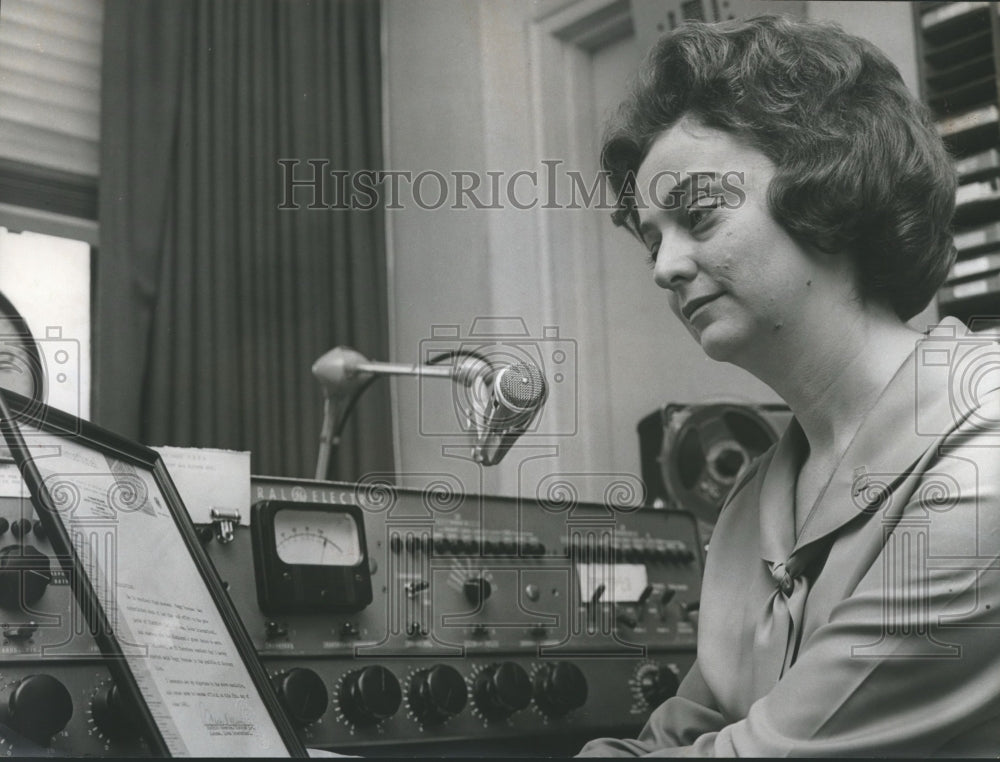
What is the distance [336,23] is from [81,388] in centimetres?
74

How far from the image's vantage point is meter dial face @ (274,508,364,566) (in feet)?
4.41

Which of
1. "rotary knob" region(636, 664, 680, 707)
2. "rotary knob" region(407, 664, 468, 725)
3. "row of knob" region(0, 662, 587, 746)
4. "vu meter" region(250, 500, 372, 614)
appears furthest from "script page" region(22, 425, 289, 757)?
"rotary knob" region(636, 664, 680, 707)

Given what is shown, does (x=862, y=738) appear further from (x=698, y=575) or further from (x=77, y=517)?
(x=698, y=575)

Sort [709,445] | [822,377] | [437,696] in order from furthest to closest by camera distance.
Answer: [709,445], [437,696], [822,377]

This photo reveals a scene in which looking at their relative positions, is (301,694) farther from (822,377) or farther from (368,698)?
(822,377)

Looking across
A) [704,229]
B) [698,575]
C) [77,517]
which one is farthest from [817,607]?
[698,575]

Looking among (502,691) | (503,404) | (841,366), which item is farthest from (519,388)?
(841,366)

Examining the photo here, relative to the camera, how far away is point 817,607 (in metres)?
0.96

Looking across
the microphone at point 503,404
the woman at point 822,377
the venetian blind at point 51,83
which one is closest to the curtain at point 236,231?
the venetian blind at point 51,83

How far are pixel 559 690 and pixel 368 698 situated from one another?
0.30 metres
